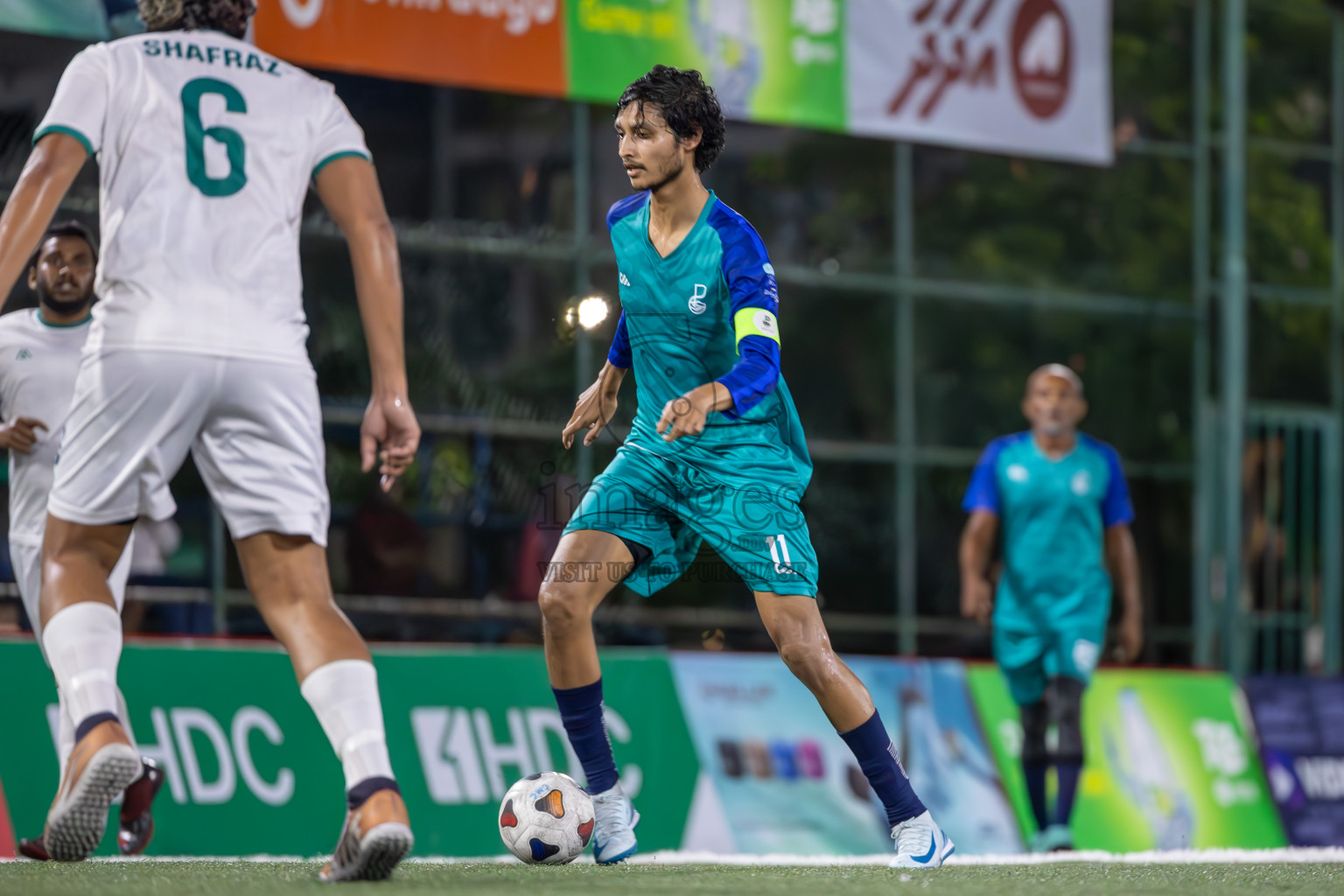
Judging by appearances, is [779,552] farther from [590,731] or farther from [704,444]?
[590,731]

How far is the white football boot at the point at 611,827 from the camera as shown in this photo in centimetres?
614

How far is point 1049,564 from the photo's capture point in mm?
9258

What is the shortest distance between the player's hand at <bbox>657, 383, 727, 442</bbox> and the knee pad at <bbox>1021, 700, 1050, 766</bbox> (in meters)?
4.25

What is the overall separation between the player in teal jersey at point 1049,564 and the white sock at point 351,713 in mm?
4955

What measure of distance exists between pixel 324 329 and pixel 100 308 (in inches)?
235

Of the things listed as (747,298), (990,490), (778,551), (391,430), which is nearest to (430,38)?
(990,490)

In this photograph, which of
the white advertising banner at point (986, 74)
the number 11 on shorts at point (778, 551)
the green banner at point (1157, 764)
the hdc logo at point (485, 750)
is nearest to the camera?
the number 11 on shorts at point (778, 551)

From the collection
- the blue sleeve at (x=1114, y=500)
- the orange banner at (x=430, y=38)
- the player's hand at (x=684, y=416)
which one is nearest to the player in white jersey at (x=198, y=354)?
the player's hand at (x=684, y=416)

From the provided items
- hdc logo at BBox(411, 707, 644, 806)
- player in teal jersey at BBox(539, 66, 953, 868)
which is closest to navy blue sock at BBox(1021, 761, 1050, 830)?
hdc logo at BBox(411, 707, 644, 806)

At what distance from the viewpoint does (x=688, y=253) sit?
5957mm

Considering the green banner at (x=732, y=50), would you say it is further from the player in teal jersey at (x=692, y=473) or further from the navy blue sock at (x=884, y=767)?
the navy blue sock at (x=884, y=767)

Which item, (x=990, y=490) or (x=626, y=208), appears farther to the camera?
(x=990, y=490)

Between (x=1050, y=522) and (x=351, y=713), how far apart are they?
537 cm

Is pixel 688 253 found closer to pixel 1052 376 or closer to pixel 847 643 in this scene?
pixel 1052 376
